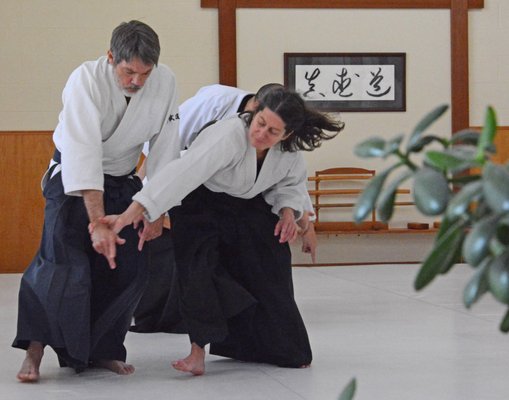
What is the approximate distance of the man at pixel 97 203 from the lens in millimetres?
3148

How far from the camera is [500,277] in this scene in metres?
0.40

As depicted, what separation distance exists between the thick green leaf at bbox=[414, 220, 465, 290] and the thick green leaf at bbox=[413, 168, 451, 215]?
0.04ft

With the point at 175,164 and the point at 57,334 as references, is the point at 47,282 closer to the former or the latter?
the point at 57,334

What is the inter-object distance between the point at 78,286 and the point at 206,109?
1120 millimetres

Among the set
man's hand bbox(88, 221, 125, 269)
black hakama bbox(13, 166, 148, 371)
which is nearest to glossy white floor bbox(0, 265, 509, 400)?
black hakama bbox(13, 166, 148, 371)

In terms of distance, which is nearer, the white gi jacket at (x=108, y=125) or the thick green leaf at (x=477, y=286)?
the thick green leaf at (x=477, y=286)

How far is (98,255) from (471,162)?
304 centimetres

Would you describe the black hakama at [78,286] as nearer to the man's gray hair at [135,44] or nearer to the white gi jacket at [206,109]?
the man's gray hair at [135,44]

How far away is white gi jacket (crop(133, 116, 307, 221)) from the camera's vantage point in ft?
10.4

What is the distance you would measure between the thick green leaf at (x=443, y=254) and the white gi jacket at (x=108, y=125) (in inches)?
108

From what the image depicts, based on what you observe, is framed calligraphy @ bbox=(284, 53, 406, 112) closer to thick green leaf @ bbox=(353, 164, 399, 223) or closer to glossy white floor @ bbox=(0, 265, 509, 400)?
glossy white floor @ bbox=(0, 265, 509, 400)

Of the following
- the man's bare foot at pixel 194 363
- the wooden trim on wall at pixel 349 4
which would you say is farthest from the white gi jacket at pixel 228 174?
the wooden trim on wall at pixel 349 4

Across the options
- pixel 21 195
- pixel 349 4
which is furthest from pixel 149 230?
pixel 349 4

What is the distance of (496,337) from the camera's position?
429 centimetres
